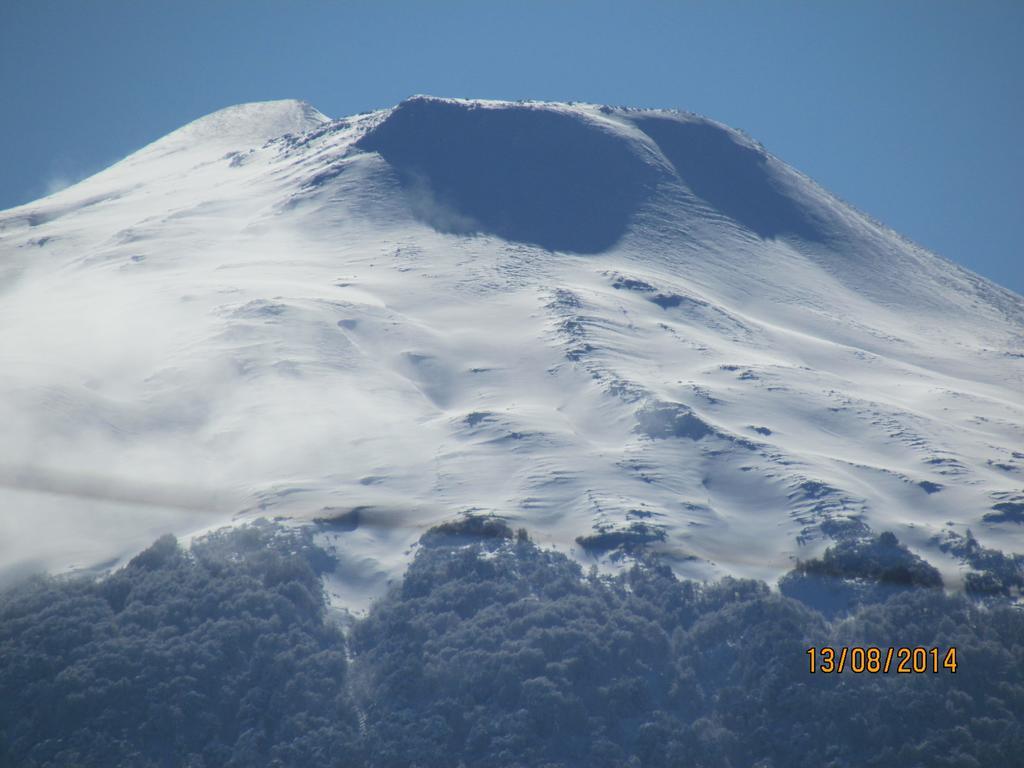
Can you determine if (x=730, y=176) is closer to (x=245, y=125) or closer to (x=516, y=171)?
(x=516, y=171)

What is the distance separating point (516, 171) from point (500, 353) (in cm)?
3674

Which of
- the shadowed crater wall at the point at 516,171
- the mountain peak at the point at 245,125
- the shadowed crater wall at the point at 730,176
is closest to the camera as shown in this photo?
the shadowed crater wall at the point at 516,171

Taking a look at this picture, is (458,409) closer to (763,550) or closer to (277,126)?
(763,550)

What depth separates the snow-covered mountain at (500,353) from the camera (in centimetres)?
5403

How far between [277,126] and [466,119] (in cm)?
3090

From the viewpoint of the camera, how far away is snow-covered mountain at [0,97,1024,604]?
54031 millimetres

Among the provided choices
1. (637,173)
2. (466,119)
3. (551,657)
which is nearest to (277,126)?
(466,119)

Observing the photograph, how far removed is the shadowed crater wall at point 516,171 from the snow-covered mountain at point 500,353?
1.03 ft

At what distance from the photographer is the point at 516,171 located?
105m

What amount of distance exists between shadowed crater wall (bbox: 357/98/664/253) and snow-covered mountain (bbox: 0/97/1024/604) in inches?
12.4
